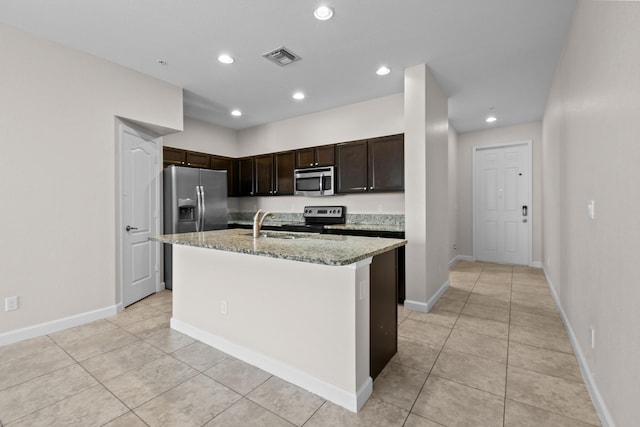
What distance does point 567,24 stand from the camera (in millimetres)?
2574

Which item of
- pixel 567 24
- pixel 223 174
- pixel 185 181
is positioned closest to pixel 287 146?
pixel 223 174

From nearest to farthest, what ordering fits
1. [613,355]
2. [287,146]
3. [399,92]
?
1. [613,355]
2. [399,92]
3. [287,146]

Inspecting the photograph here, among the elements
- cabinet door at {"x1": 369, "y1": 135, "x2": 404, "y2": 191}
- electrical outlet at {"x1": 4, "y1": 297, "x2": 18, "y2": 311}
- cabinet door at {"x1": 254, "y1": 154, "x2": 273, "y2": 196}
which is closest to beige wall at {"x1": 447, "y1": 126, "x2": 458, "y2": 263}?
cabinet door at {"x1": 369, "y1": 135, "x2": 404, "y2": 191}

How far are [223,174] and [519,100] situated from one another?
4613 mm

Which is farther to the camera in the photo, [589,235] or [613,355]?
[589,235]

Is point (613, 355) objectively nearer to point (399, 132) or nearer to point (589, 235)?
point (589, 235)

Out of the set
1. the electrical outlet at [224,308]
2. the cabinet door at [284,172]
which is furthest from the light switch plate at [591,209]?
the cabinet door at [284,172]

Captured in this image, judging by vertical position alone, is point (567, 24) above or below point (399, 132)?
above

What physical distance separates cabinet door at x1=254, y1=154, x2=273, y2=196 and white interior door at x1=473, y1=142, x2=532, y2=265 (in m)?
4.15

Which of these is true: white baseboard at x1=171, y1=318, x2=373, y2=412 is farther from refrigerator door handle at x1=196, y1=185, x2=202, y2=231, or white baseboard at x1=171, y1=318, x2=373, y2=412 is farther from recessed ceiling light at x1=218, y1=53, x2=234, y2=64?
recessed ceiling light at x1=218, y1=53, x2=234, y2=64

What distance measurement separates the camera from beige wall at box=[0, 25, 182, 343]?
2.62 metres

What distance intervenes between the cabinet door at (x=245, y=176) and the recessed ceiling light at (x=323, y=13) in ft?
11.9

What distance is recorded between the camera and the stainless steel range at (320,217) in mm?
4772

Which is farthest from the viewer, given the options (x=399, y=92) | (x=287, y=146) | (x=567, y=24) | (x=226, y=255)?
(x=287, y=146)
